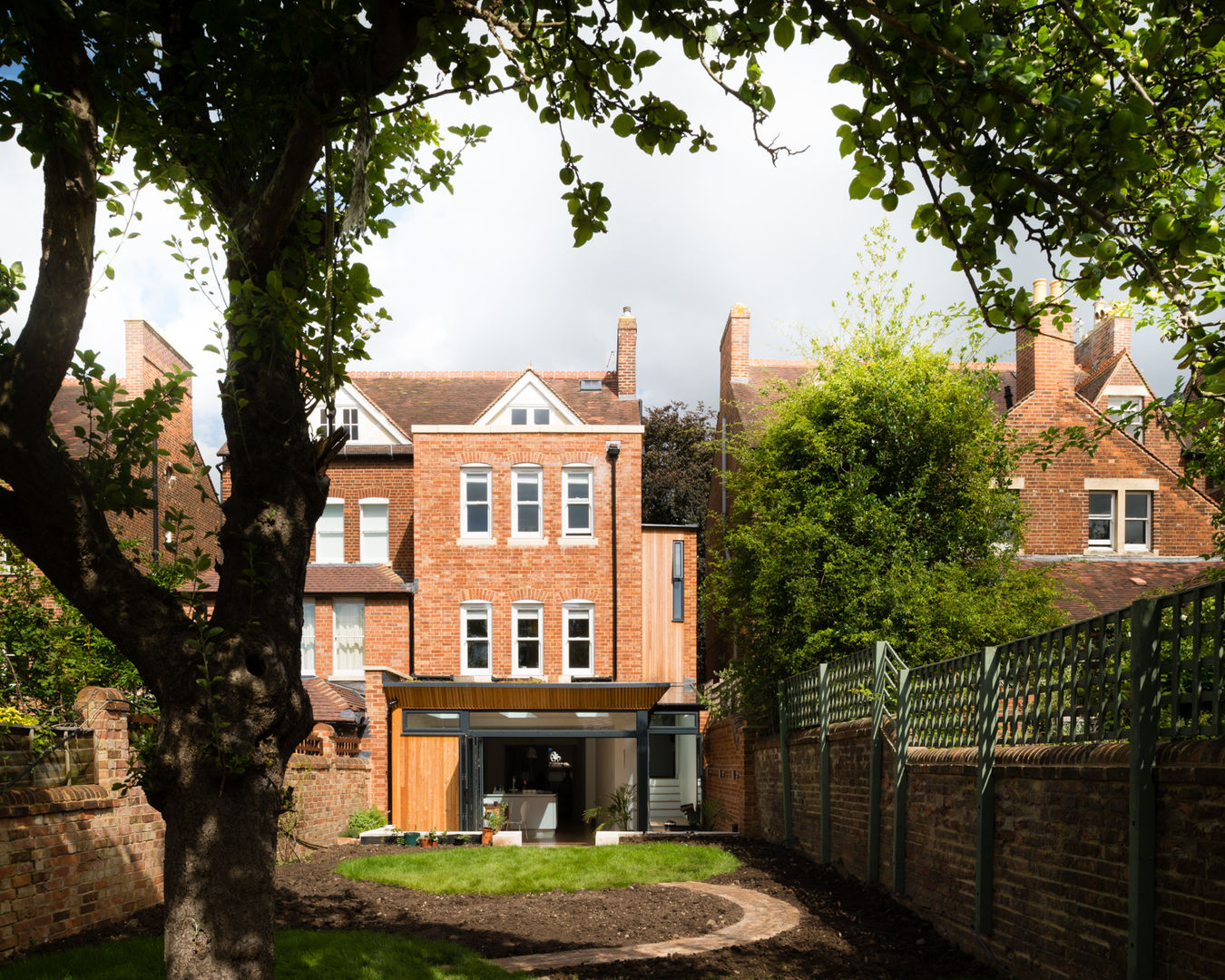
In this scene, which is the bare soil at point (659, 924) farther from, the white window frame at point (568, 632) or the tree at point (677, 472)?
the tree at point (677, 472)

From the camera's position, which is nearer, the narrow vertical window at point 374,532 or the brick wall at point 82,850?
the brick wall at point 82,850

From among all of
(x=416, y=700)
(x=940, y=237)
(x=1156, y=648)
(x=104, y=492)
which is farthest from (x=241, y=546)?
(x=416, y=700)

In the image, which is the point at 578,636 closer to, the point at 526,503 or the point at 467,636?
the point at 467,636

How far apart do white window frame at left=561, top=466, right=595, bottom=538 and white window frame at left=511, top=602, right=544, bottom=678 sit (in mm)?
2068

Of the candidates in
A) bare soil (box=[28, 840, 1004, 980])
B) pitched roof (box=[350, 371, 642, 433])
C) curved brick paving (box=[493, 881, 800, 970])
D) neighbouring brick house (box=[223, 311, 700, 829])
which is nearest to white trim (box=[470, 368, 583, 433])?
neighbouring brick house (box=[223, 311, 700, 829])

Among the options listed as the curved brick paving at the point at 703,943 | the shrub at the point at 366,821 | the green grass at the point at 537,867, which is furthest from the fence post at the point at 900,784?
the shrub at the point at 366,821

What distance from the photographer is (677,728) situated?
24672 mm

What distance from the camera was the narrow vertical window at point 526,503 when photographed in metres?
27.0

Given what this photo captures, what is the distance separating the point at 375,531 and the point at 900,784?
786 inches

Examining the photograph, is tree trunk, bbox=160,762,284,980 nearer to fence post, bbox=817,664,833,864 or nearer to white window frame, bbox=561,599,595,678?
fence post, bbox=817,664,833,864

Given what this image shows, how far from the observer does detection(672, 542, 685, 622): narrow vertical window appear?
27.8 m

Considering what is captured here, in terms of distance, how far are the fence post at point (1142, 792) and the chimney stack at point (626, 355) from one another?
25.1m

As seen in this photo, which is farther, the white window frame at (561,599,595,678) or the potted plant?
the white window frame at (561,599,595,678)

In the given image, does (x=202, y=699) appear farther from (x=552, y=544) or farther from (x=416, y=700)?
(x=552, y=544)
